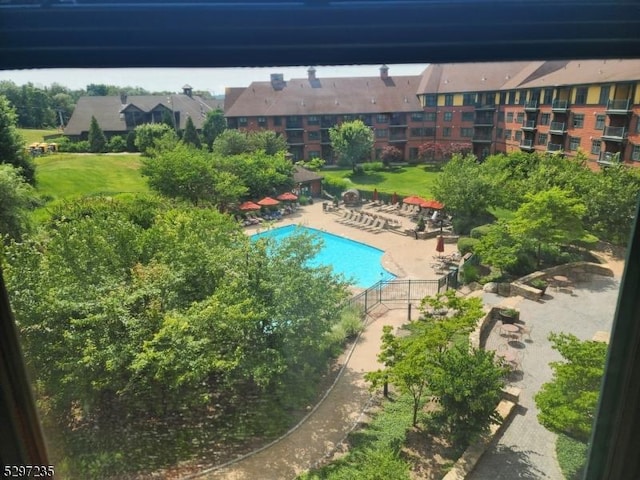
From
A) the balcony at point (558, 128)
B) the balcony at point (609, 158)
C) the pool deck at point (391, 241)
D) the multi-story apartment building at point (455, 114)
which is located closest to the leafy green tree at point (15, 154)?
the pool deck at point (391, 241)

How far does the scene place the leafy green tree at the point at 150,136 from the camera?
913 centimetres

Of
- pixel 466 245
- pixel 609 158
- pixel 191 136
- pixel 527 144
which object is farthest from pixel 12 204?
pixel 527 144

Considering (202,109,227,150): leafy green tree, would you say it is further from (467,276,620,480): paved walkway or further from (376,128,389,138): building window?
(467,276,620,480): paved walkway

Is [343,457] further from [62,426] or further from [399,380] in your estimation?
[62,426]

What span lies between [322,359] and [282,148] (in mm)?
11692

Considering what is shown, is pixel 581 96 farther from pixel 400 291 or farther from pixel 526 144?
pixel 400 291

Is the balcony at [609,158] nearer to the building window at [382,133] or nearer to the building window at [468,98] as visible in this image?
the building window at [468,98]

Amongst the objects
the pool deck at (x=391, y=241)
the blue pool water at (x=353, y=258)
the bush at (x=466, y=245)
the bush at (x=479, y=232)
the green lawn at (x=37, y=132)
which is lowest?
the blue pool water at (x=353, y=258)

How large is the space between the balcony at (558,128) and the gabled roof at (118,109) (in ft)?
32.5

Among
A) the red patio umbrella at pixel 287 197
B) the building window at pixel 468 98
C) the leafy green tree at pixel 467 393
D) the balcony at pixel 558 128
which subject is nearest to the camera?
the leafy green tree at pixel 467 393

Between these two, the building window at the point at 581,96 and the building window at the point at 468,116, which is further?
the building window at the point at 468,116

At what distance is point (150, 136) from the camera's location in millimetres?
9836

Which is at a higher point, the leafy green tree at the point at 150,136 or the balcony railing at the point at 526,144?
the leafy green tree at the point at 150,136

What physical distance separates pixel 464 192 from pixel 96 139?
954 centimetres
